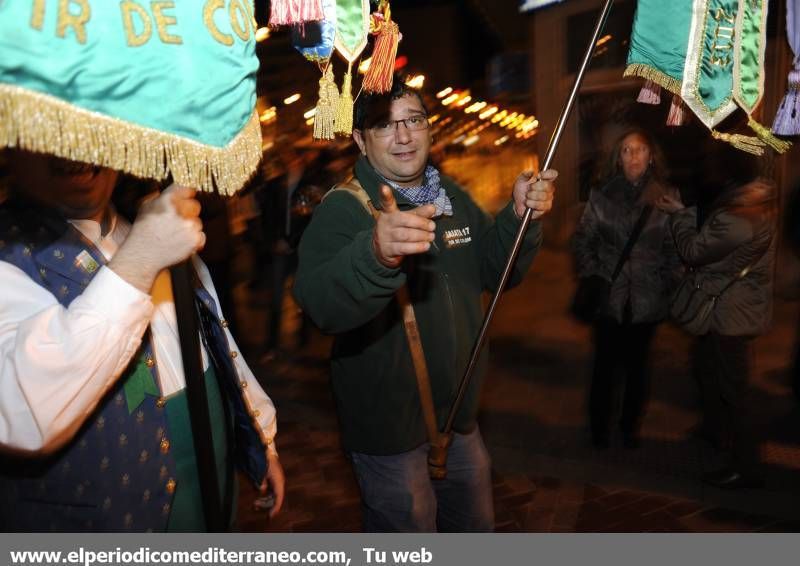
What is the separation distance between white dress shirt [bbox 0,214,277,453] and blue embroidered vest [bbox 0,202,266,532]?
0.31ft

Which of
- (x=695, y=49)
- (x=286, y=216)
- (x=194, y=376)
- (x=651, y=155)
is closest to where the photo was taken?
(x=194, y=376)

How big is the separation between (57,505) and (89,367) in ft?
1.58

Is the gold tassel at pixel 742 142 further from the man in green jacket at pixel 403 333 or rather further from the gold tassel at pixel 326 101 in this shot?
the gold tassel at pixel 326 101

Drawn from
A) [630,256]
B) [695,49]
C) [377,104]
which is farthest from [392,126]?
[630,256]

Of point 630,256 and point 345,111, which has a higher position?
point 345,111

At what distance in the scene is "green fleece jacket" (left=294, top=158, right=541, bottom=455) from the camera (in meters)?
2.37

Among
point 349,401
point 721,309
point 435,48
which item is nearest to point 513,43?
point 435,48

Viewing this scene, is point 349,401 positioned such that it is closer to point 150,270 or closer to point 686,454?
point 150,270

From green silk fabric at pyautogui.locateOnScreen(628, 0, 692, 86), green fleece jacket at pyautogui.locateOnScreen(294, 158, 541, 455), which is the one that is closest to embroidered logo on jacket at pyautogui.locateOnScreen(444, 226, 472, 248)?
green fleece jacket at pyautogui.locateOnScreen(294, 158, 541, 455)

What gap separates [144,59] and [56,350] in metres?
0.67

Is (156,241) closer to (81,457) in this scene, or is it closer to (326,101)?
(81,457)

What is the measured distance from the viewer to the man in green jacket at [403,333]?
2.45m

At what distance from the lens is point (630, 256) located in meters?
4.26

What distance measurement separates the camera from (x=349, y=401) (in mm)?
2547
